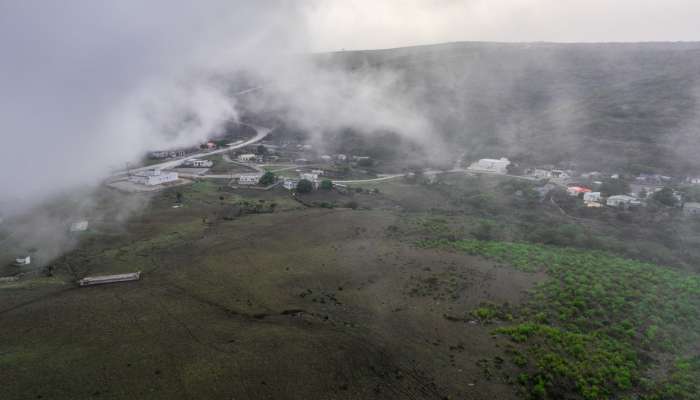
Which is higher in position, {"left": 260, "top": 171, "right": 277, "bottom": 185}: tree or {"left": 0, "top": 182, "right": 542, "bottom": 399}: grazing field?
{"left": 260, "top": 171, "right": 277, "bottom": 185}: tree

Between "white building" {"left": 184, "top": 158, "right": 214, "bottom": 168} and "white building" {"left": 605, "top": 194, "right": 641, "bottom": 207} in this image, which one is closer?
"white building" {"left": 605, "top": 194, "right": 641, "bottom": 207}

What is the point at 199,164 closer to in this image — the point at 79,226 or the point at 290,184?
the point at 290,184

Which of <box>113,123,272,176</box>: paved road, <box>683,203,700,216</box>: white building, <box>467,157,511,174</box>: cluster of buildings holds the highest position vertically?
<box>113,123,272,176</box>: paved road

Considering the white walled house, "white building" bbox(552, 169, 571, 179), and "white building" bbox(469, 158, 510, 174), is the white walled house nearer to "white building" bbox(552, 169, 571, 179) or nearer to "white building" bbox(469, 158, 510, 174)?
"white building" bbox(469, 158, 510, 174)

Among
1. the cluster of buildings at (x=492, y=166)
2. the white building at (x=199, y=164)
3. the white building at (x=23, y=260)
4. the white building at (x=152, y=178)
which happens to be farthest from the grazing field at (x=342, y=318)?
the cluster of buildings at (x=492, y=166)

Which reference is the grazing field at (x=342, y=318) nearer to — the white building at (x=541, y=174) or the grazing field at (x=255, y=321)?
the grazing field at (x=255, y=321)

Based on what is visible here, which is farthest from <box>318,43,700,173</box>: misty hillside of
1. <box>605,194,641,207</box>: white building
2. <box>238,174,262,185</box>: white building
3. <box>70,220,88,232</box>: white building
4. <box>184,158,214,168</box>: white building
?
<box>70,220,88,232</box>: white building
